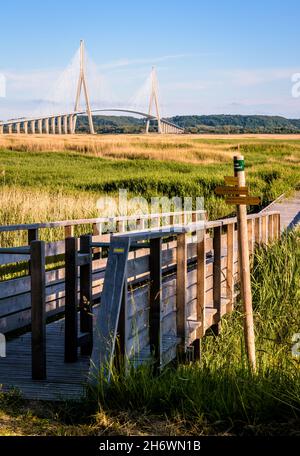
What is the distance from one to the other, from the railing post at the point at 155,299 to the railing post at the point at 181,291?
25.0 inches

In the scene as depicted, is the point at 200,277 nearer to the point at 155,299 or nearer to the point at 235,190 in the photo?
the point at 155,299

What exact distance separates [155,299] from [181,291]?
2.52 ft

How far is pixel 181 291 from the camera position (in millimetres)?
6227

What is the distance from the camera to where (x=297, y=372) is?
4695 mm

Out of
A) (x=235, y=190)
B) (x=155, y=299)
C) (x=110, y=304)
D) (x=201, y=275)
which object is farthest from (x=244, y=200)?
(x=201, y=275)

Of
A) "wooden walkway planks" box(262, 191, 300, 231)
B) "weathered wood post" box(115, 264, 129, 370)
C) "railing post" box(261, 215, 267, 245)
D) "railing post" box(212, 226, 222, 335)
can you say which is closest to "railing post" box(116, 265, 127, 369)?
"weathered wood post" box(115, 264, 129, 370)

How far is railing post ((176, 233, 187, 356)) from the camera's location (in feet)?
20.0

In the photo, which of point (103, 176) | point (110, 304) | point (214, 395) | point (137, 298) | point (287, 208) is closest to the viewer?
point (214, 395)

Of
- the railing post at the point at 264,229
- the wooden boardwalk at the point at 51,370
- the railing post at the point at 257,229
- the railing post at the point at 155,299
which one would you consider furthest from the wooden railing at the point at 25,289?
the railing post at the point at 264,229

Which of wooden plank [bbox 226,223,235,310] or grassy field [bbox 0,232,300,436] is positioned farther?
wooden plank [bbox 226,223,235,310]

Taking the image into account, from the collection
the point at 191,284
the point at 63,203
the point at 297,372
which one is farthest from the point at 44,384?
the point at 63,203

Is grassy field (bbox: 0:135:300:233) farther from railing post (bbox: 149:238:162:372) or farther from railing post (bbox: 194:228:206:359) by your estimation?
railing post (bbox: 149:238:162:372)

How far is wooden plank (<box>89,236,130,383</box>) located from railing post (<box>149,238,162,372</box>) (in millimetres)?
695
